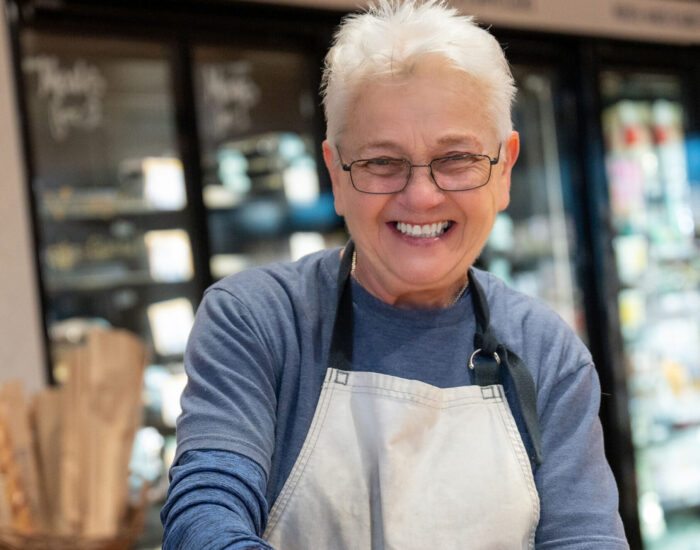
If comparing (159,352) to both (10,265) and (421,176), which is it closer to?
(10,265)

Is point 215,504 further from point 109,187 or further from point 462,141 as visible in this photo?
point 109,187

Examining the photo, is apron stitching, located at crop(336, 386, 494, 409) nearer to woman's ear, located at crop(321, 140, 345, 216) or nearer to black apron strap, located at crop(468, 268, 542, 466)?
black apron strap, located at crop(468, 268, 542, 466)

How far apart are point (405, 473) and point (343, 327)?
21 centimetres

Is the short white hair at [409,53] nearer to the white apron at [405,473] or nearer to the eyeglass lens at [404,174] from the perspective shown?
the eyeglass lens at [404,174]

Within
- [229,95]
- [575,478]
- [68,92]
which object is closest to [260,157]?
[229,95]

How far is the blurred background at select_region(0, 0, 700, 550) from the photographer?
298cm

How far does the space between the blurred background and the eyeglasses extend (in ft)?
4.11

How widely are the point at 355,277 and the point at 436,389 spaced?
0.68 feet

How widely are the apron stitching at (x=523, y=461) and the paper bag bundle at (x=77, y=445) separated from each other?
1117 millimetres

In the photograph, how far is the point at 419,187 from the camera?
1.12 metres

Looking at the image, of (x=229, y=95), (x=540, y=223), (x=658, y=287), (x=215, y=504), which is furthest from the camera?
(x=658, y=287)

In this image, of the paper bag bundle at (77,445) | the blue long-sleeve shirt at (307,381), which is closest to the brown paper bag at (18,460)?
the paper bag bundle at (77,445)

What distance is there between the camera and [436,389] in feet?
3.85

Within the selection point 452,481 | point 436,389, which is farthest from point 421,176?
point 452,481
